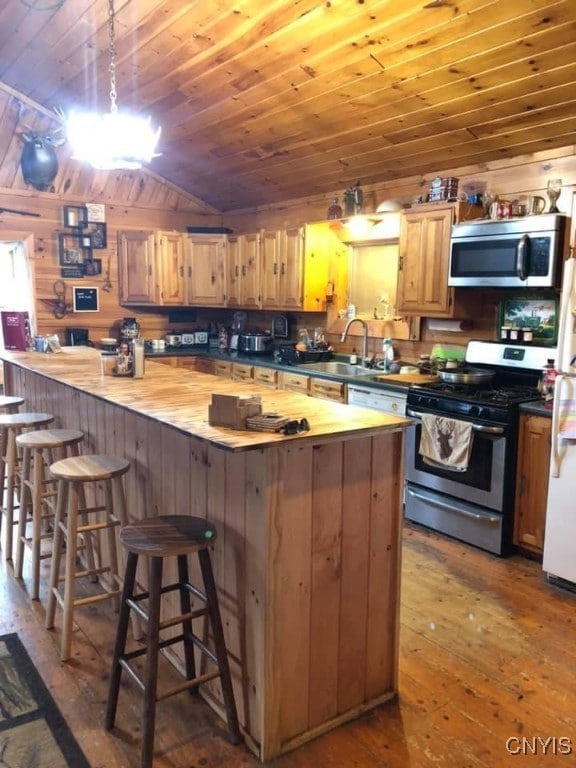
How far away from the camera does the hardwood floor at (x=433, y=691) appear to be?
1.91 metres

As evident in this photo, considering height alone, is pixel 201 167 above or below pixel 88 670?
above

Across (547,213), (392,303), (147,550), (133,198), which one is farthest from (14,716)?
(133,198)

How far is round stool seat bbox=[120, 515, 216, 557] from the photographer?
1.84 meters

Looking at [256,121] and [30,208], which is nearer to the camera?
[256,121]

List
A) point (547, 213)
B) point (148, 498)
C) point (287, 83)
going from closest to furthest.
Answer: point (148, 498), point (547, 213), point (287, 83)

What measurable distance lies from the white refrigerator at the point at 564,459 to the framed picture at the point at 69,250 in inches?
180

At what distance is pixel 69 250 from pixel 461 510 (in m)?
4.41

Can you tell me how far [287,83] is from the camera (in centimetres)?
381

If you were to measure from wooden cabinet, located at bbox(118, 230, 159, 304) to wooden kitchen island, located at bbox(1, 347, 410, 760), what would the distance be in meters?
3.83

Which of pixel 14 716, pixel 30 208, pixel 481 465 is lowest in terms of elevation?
pixel 14 716

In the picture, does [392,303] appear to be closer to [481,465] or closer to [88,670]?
[481,465]

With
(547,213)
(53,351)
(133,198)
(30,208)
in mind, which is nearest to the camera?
(547,213)

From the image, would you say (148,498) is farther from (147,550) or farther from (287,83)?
(287,83)

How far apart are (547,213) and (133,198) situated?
4.17 meters
